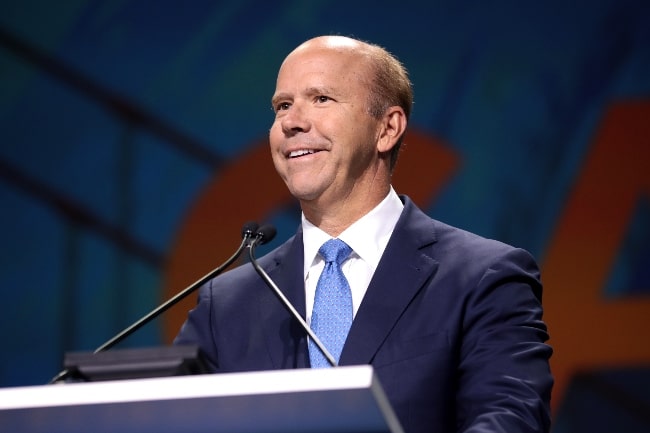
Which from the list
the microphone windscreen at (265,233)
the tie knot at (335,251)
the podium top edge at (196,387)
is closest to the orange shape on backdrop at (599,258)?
the tie knot at (335,251)

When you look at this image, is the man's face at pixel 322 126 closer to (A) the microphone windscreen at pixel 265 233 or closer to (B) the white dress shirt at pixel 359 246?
(B) the white dress shirt at pixel 359 246

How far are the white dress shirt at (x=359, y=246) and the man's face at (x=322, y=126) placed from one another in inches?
3.1

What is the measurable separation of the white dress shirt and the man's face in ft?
0.26

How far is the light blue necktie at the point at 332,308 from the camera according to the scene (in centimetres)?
242

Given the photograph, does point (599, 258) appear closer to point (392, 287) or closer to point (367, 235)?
point (367, 235)

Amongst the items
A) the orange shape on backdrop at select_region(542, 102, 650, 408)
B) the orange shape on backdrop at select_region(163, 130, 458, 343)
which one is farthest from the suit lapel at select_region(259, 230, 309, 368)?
the orange shape on backdrop at select_region(542, 102, 650, 408)

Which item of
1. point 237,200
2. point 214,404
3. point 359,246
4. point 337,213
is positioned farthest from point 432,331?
Result: point 237,200

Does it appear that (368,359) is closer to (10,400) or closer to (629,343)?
(10,400)

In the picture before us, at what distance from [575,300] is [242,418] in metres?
2.80

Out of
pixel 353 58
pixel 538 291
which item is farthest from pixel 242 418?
pixel 353 58

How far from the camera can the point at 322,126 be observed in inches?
104

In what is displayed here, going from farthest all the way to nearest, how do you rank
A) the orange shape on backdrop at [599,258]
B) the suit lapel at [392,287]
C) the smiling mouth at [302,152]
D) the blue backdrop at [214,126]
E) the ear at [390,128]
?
the blue backdrop at [214,126], the orange shape on backdrop at [599,258], the ear at [390,128], the smiling mouth at [302,152], the suit lapel at [392,287]

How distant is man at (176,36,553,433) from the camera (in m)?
2.20

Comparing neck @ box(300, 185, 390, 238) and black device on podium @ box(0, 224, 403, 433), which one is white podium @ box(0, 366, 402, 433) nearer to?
black device on podium @ box(0, 224, 403, 433)
